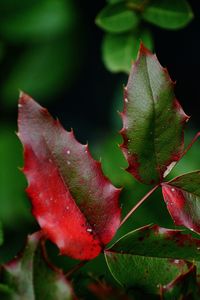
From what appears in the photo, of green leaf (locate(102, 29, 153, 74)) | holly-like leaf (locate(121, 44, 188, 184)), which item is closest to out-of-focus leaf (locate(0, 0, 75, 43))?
green leaf (locate(102, 29, 153, 74))

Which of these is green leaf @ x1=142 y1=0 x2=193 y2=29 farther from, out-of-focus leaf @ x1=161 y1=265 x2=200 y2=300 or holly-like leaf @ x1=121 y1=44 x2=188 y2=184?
out-of-focus leaf @ x1=161 y1=265 x2=200 y2=300

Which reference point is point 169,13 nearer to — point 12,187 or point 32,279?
point 12,187

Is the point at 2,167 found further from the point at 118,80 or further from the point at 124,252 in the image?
the point at 124,252

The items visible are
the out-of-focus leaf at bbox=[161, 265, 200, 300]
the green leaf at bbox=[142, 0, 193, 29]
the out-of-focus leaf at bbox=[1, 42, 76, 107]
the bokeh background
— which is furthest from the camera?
the out-of-focus leaf at bbox=[1, 42, 76, 107]

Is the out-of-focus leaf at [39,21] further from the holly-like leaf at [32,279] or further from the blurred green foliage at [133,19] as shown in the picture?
the holly-like leaf at [32,279]

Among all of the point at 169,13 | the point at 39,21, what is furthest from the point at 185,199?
the point at 39,21
